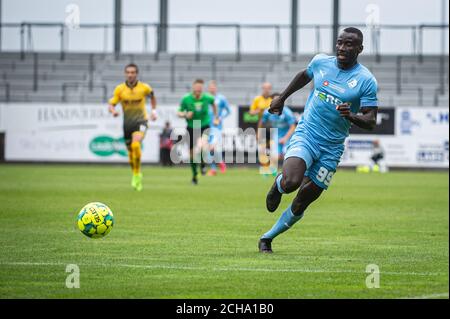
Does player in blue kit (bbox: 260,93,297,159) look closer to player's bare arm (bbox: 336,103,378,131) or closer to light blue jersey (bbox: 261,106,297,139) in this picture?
light blue jersey (bbox: 261,106,297,139)

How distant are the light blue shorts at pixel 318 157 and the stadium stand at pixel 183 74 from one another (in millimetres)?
32331

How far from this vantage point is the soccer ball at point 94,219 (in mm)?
12055

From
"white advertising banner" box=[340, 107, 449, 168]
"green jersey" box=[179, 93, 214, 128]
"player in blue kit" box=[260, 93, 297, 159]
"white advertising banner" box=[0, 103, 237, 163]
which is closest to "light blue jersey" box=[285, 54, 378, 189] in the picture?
"green jersey" box=[179, 93, 214, 128]

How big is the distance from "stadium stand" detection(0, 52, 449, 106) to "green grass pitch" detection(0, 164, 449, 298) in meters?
22.0

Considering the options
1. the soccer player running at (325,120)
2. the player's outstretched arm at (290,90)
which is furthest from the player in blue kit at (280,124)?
the soccer player running at (325,120)

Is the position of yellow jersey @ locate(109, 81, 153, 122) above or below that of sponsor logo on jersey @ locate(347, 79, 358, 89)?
above

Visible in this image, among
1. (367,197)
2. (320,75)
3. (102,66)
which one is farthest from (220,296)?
(102,66)

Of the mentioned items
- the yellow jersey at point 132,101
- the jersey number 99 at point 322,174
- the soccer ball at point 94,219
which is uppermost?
the yellow jersey at point 132,101

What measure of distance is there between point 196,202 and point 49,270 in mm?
10574

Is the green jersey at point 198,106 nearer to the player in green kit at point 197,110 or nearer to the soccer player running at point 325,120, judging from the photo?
the player in green kit at point 197,110

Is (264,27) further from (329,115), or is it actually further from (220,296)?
(220,296)

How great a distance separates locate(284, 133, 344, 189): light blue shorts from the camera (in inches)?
452

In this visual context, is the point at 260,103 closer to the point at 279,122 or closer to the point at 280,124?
the point at 279,122

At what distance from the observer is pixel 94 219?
12117 mm
